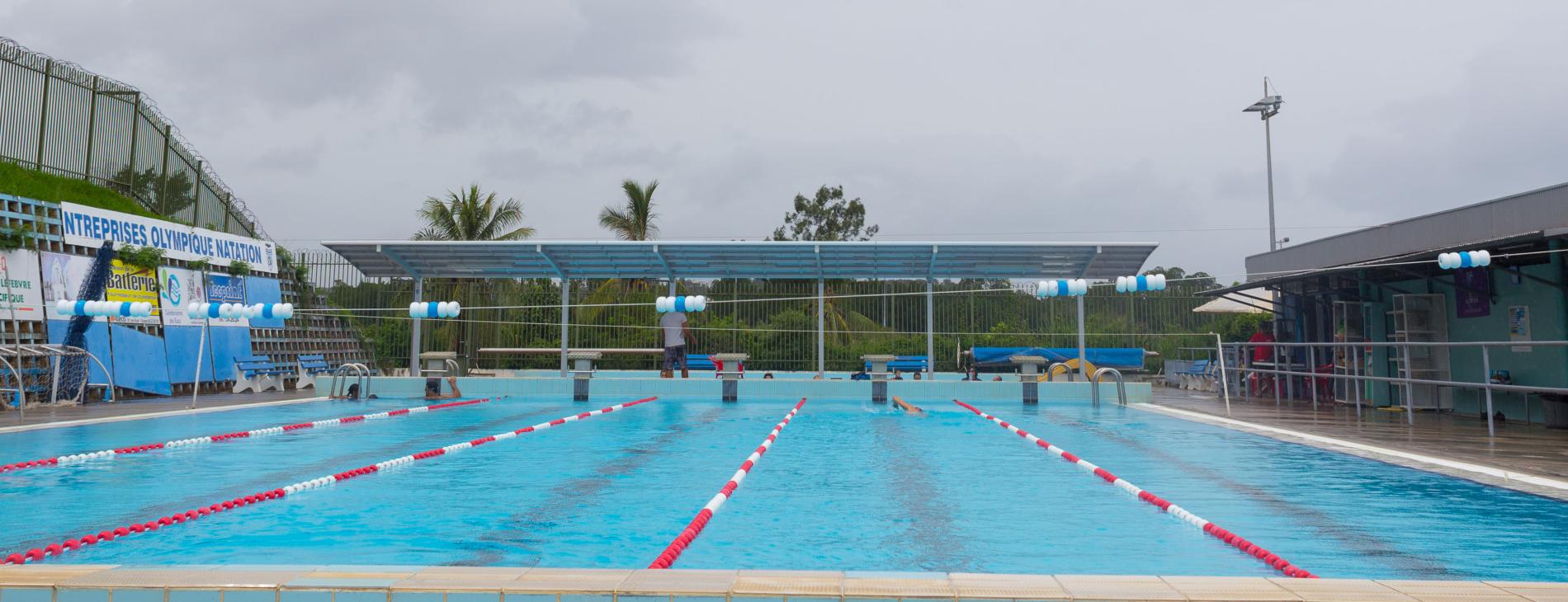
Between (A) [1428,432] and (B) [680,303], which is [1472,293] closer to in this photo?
(A) [1428,432]

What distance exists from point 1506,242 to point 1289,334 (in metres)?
7.99

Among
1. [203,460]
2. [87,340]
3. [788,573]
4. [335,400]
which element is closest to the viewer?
[788,573]

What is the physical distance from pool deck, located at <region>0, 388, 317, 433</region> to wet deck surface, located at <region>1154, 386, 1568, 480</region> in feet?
47.4

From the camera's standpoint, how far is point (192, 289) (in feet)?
59.0

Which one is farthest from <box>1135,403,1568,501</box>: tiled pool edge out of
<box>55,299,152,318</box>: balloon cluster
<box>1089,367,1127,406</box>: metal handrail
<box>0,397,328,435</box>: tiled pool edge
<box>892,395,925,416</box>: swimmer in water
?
<box>55,299,152,318</box>: balloon cluster

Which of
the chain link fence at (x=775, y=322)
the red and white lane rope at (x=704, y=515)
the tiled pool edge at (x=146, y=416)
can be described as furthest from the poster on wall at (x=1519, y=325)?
the tiled pool edge at (x=146, y=416)

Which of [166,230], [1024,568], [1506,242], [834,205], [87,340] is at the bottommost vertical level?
[1024,568]

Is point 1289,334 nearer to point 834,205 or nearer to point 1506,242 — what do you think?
point 1506,242

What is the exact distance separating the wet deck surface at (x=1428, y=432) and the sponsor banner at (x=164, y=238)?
18005 mm

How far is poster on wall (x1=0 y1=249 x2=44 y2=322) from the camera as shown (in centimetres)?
1355

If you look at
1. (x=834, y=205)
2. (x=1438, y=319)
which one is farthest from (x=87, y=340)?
(x=834, y=205)

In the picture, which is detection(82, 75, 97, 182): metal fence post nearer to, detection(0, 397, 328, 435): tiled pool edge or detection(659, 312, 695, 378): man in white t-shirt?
detection(0, 397, 328, 435): tiled pool edge

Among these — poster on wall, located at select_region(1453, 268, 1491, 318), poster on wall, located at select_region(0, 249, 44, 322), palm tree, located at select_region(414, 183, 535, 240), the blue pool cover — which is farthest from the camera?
palm tree, located at select_region(414, 183, 535, 240)

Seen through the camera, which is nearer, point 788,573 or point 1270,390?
point 788,573
